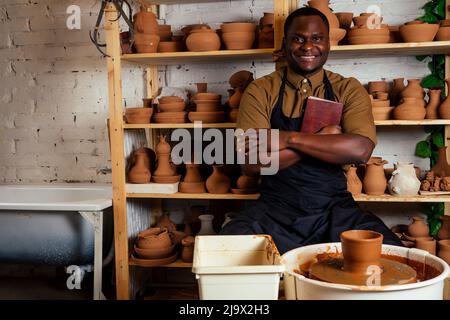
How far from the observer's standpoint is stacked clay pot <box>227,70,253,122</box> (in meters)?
2.97

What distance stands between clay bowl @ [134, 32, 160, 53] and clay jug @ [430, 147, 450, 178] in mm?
1936

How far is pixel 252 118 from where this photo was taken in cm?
251

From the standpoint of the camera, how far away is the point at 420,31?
2.73m

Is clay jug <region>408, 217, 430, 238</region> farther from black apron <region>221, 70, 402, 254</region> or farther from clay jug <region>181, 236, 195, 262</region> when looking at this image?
clay jug <region>181, 236, 195, 262</region>

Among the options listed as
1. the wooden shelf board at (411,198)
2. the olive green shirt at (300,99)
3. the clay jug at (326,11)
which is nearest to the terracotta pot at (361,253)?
the olive green shirt at (300,99)

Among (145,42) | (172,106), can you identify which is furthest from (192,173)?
(145,42)

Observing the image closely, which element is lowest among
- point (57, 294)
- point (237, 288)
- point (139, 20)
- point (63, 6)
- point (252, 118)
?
point (57, 294)

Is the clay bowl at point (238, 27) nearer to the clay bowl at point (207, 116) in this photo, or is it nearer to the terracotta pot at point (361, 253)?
the clay bowl at point (207, 116)


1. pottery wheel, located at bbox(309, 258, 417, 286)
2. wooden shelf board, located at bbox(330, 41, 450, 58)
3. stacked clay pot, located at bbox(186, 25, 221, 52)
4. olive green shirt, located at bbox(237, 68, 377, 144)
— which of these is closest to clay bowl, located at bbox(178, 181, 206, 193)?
olive green shirt, located at bbox(237, 68, 377, 144)

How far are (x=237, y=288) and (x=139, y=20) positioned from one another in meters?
2.29

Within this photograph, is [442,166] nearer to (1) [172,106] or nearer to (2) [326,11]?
(2) [326,11]

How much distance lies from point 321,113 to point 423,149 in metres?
1.11

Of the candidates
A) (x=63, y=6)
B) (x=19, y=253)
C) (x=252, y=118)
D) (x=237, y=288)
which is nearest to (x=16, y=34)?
(x=63, y=6)
